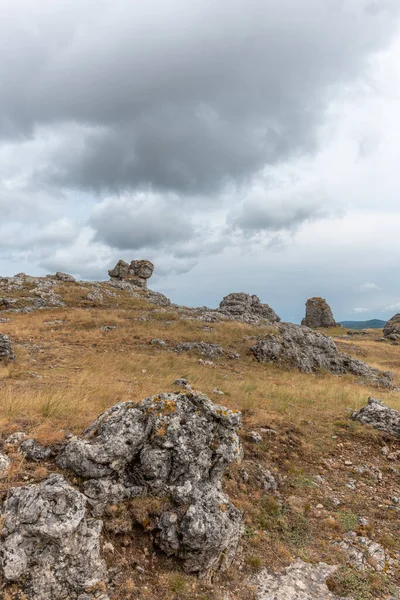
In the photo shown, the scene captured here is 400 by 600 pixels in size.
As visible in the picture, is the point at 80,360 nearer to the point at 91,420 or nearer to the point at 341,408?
the point at 91,420

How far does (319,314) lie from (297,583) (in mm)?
113796

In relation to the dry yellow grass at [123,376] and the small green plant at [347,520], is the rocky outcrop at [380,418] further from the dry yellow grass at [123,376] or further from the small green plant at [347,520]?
the small green plant at [347,520]

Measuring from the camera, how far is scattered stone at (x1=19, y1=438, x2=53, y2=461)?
7.84 meters

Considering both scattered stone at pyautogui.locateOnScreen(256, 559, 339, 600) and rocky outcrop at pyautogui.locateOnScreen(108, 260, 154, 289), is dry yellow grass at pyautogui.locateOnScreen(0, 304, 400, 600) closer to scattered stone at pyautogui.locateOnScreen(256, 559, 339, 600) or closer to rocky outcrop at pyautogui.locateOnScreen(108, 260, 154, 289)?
scattered stone at pyautogui.locateOnScreen(256, 559, 339, 600)

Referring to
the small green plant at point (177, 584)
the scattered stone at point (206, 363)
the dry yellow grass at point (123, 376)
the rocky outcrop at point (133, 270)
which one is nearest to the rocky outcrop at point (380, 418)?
the dry yellow grass at point (123, 376)

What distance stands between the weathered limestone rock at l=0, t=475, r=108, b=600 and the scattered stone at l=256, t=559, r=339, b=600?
3196 mm

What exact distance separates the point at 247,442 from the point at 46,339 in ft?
75.7

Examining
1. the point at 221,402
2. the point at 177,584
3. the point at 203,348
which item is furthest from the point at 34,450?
the point at 203,348

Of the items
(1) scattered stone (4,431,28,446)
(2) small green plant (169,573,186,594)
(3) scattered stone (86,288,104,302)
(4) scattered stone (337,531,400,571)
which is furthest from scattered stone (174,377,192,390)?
(3) scattered stone (86,288,104,302)

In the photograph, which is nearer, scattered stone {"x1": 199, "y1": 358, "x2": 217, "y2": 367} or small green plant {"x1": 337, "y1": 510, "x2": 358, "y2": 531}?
small green plant {"x1": 337, "y1": 510, "x2": 358, "y2": 531}

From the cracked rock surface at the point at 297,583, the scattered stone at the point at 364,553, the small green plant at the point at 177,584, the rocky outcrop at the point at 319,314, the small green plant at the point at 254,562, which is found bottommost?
the scattered stone at the point at 364,553

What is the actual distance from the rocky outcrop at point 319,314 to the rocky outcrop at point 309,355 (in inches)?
3206

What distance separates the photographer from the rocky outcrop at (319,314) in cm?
11325

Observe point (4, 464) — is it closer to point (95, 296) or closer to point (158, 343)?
point (158, 343)
